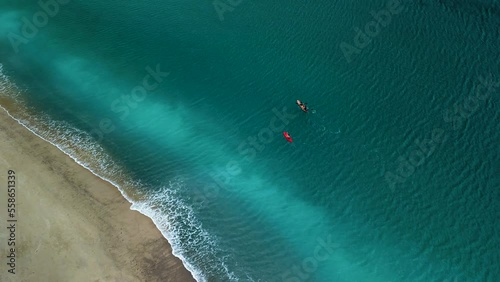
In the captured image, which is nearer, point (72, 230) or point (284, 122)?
point (72, 230)

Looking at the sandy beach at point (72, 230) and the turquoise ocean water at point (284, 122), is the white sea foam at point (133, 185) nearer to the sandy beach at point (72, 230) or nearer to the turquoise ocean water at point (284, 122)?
the turquoise ocean water at point (284, 122)

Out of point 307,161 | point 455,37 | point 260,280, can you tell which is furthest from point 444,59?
point 260,280

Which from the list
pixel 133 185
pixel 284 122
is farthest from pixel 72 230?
pixel 284 122

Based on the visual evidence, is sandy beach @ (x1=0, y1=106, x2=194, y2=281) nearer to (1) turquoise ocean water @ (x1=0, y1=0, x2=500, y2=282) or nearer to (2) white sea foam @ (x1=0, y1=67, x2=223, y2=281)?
(2) white sea foam @ (x1=0, y1=67, x2=223, y2=281)

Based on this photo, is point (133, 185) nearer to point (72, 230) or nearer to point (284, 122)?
point (72, 230)

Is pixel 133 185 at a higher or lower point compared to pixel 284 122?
higher

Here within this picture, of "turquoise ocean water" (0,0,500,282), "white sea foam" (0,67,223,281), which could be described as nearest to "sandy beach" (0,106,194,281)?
"white sea foam" (0,67,223,281)

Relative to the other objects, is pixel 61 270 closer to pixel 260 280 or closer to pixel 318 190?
pixel 260 280
